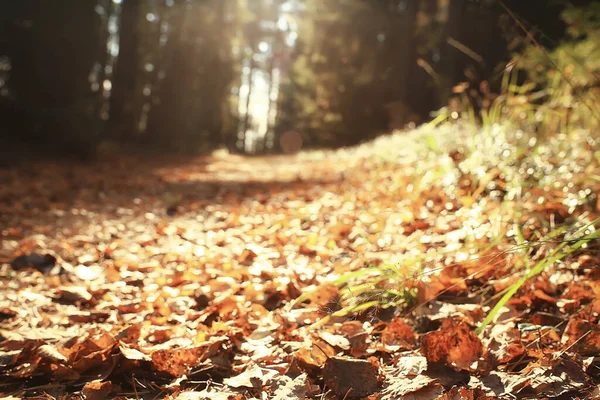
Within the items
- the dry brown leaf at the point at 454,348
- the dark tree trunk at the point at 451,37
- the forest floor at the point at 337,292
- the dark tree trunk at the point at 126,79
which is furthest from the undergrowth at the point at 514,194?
the dark tree trunk at the point at 126,79

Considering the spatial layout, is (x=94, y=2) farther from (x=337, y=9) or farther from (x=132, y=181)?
(x=337, y=9)

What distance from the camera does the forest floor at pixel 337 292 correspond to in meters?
1.47

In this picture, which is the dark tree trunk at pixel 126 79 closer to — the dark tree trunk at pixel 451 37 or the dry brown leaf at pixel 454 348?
the dark tree trunk at pixel 451 37

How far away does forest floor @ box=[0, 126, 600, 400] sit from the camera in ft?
4.81

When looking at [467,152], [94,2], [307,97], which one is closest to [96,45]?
[94,2]

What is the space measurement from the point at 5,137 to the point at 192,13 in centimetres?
1138

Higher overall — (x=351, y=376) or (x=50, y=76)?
(x=50, y=76)

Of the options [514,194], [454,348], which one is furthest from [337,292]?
[514,194]

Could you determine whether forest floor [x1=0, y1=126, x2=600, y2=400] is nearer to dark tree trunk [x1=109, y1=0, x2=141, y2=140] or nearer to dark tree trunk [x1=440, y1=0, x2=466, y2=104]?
dark tree trunk [x1=440, y1=0, x2=466, y2=104]

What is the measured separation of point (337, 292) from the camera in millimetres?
2141

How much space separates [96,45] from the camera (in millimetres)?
9562

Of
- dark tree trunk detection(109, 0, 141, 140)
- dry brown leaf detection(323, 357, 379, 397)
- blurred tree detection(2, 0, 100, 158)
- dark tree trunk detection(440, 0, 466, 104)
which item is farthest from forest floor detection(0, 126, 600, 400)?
dark tree trunk detection(109, 0, 141, 140)

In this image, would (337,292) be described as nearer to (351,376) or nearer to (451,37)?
(351,376)

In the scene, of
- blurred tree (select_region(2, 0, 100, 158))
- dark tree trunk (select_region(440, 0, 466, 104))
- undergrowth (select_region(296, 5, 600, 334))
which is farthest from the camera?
dark tree trunk (select_region(440, 0, 466, 104))
